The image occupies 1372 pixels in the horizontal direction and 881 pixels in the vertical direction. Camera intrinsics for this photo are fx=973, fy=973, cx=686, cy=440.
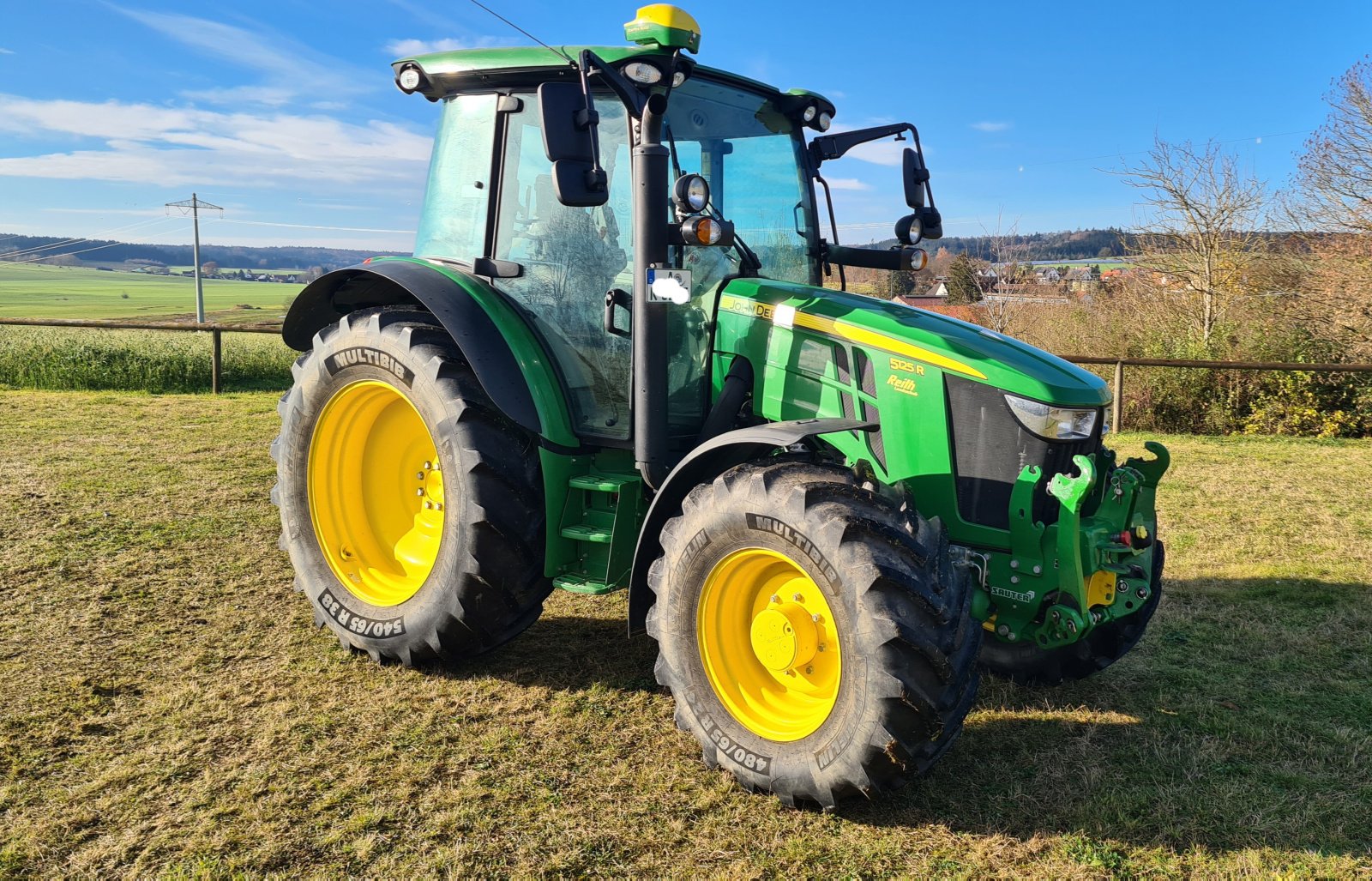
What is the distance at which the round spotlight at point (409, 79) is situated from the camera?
4.18 metres

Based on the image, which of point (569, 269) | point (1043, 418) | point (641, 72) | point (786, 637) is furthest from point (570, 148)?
point (1043, 418)

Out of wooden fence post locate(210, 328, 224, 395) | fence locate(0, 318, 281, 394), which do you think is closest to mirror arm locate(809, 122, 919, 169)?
fence locate(0, 318, 281, 394)

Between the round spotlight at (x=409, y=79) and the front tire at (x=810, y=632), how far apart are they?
2.25 metres

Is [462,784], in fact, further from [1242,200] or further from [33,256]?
[33,256]

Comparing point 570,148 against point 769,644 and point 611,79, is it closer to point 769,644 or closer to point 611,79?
point 611,79

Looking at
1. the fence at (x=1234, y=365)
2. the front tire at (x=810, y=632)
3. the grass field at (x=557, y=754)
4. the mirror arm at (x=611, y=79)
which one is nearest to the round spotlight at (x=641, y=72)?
the mirror arm at (x=611, y=79)

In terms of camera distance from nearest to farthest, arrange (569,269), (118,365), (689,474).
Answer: (689,474), (569,269), (118,365)

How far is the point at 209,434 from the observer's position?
9.95 m

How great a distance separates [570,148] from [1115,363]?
9.89 meters

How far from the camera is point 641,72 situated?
3504 millimetres

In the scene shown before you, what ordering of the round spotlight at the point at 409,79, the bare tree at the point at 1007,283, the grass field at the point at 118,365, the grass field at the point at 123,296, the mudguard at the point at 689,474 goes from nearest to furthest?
the mudguard at the point at 689,474, the round spotlight at the point at 409,79, the grass field at the point at 118,365, the bare tree at the point at 1007,283, the grass field at the point at 123,296

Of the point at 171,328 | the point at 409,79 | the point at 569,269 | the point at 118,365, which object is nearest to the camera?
the point at 569,269

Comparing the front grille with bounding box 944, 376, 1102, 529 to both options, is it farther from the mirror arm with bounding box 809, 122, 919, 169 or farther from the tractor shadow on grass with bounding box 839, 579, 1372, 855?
the mirror arm with bounding box 809, 122, 919, 169

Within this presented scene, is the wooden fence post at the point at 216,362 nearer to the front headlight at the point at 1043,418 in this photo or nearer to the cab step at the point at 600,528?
the cab step at the point at 600,528
